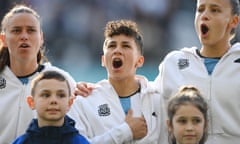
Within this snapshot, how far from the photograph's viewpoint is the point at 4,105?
5402 mm

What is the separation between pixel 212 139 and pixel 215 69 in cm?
46

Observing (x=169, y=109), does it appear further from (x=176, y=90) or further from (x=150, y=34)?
(x=150, y=34)

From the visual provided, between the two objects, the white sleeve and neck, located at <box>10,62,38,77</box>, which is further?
neck, located at <box>10,62,38,77</box>

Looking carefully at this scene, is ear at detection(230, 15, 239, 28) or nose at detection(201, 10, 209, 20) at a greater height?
nose at detection(201, 10, 209, 20)

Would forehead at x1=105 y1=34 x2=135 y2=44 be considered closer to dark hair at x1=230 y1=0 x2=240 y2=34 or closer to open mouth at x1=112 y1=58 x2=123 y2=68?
open mouth at x1=112 y1=58 x2=123 y2=68

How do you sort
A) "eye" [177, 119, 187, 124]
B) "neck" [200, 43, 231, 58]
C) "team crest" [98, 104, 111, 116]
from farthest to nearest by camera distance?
"neck" [200, 43, 231, 58], "team crest" [98, 104, 111, 116], "eye" [177, 119, 187, 124]

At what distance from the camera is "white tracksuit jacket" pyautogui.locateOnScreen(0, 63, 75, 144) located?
210 inches

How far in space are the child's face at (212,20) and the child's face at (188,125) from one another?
600 millimetres

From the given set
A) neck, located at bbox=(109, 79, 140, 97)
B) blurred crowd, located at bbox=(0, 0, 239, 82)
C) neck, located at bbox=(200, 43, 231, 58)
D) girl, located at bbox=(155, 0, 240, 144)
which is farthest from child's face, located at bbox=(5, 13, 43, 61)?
blurred crowd, located at bbox=(0, 0, 239, 82)

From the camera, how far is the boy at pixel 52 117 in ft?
15.9

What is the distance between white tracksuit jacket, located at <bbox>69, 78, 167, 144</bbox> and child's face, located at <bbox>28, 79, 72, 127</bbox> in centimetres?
37

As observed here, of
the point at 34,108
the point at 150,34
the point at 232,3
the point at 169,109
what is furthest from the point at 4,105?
the point at 150,34

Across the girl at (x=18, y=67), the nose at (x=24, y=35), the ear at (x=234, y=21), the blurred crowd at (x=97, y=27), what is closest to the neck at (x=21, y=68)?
the girl at (x=18, y=67)

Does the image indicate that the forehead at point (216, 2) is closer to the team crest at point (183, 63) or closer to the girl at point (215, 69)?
the girl at point (215, 69)
